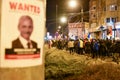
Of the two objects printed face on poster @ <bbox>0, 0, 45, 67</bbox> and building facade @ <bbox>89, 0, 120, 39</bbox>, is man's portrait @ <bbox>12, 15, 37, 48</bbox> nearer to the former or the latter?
printed face on poster @ <bbox>0, 0, 45, 67</bbox>

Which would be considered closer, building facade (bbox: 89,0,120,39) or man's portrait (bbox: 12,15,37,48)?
man's portrait (bbox: 12,15,37,48)

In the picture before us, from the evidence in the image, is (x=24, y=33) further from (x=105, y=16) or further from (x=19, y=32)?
(x=105, y=16)

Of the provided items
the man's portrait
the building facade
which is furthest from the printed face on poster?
the building facade

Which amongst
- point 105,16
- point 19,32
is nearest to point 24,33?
point 19,32

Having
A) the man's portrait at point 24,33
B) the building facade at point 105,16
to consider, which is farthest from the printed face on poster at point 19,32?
the building facade at point 105,16

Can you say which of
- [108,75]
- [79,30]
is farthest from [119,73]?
[79,30]

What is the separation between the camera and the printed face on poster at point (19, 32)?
3.19m

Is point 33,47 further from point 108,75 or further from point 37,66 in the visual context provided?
point 108,75

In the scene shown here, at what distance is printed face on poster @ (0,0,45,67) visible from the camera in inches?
126

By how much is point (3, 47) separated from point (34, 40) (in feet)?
1.21

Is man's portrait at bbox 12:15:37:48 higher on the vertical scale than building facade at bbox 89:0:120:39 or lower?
lower

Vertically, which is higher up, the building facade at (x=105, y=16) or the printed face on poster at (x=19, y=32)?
the building facade at (x=105, y=16)

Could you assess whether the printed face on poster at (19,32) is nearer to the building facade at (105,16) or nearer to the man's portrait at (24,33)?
the man's portrait at (24,33)

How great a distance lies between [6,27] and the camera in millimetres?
3193
